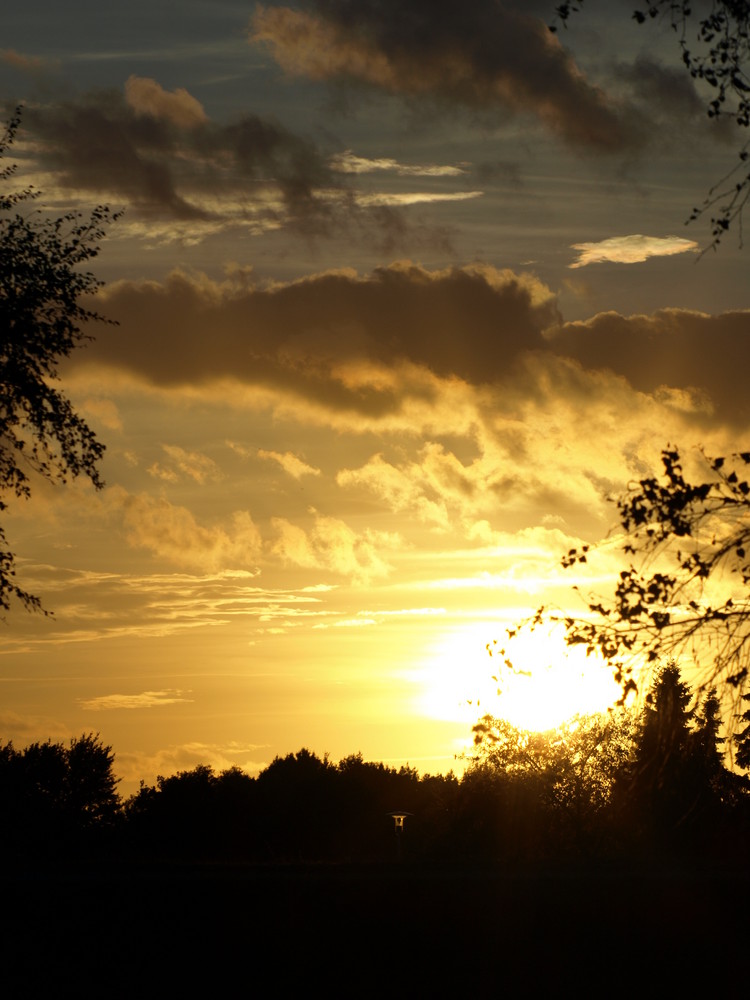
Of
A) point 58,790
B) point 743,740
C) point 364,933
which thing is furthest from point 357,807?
point 743,740

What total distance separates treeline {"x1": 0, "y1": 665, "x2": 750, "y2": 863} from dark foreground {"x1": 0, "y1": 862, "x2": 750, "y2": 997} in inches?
1400

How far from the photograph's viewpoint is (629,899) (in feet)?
69.1

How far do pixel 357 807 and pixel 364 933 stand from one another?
75.9m

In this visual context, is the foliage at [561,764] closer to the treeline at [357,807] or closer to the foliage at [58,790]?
the treeline at [357,807]

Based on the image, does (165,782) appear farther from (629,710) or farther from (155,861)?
(629,710)

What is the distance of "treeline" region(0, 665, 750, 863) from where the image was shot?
64.0 meters

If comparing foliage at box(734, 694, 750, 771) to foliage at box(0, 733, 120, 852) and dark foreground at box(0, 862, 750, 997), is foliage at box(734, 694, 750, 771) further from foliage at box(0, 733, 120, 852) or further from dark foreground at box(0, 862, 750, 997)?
foliage at box(0, 733, 120, 852)

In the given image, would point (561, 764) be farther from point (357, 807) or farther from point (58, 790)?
point (58, 790)

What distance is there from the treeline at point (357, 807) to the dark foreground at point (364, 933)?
1400 inches

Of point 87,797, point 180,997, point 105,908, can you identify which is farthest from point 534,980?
point 87,797

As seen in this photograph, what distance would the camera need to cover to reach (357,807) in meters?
94.1

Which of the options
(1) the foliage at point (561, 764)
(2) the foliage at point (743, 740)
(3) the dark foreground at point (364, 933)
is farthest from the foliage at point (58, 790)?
(2) the foliage at point (743, 740)

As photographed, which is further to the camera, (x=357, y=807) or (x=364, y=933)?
(x=357, y=807)

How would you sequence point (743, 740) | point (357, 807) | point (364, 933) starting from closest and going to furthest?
1. point (743, 740)
2. point (364, 933)
3. point (357, 807)
